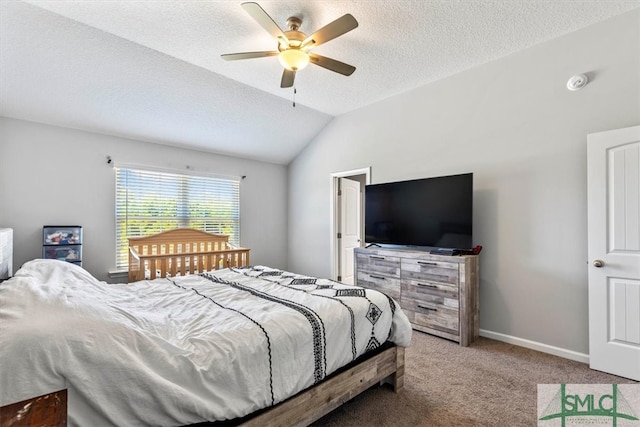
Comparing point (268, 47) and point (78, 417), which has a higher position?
point (268, 47)

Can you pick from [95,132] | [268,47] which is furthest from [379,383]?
[95,132]

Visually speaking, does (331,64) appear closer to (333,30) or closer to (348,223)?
(333,30)

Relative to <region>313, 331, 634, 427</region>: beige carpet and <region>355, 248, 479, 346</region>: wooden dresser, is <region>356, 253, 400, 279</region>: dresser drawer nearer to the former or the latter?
<region>355, 248, 479, 346</region>: wooden dresser

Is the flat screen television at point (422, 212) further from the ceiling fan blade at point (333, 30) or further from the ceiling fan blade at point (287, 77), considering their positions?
the ceiling fan blade at point (333, 30)

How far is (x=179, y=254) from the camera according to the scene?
3734 mm

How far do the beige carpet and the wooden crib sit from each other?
2703 mm

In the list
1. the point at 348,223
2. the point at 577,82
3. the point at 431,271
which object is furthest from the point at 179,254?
the point at 577,82

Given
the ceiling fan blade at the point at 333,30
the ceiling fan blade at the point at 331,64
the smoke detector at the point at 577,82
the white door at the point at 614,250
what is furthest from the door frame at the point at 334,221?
the white door at the point at 614,250

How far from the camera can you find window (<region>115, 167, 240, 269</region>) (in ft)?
13.3

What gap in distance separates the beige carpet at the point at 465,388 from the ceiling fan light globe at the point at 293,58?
2.47m

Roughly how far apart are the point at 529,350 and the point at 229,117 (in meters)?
4.41

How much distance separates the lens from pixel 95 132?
3.85m

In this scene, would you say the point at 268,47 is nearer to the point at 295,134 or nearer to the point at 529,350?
the point at 295,134

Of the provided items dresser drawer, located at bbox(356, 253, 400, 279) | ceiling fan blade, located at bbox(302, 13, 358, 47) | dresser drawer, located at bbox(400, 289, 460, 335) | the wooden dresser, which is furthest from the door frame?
ceiling fan blade, located at bbox(302, 13, 358, 47)
